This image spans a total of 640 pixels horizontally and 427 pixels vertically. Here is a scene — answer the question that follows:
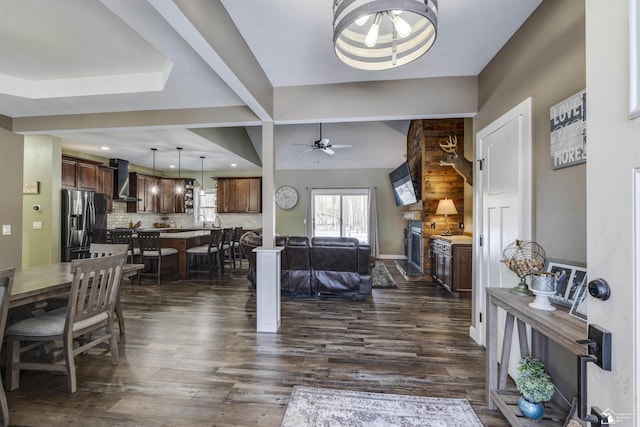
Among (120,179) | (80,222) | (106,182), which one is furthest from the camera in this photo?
(120,179)

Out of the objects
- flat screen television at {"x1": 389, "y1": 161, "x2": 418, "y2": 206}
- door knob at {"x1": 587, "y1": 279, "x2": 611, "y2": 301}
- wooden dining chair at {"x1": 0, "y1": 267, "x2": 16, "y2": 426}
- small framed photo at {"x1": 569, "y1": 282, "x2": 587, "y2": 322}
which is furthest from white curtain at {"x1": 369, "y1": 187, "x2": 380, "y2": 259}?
door knob at {"x1": 587, "y1": 279, "x2": 611, "y2": 301}

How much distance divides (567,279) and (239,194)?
25.8ft

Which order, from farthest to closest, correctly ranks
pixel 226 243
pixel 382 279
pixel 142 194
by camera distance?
pixel 142 194 → pixel 226 243 → pixel 382 279

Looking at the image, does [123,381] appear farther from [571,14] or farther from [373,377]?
[571,14]

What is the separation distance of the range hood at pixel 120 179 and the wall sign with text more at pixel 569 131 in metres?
7.73

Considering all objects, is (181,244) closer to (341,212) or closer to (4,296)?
(4,296)

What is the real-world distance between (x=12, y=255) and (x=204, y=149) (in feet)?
10.9

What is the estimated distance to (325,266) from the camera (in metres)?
4.29

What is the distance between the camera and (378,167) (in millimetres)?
8516

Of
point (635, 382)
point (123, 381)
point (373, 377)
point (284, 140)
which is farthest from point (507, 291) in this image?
point (284, 140)

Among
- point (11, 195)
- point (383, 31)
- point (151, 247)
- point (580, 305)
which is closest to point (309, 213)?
point (151, 247)

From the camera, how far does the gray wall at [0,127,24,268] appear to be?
139 inches

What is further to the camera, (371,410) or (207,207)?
(207,207)

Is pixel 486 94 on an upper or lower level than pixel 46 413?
upper
